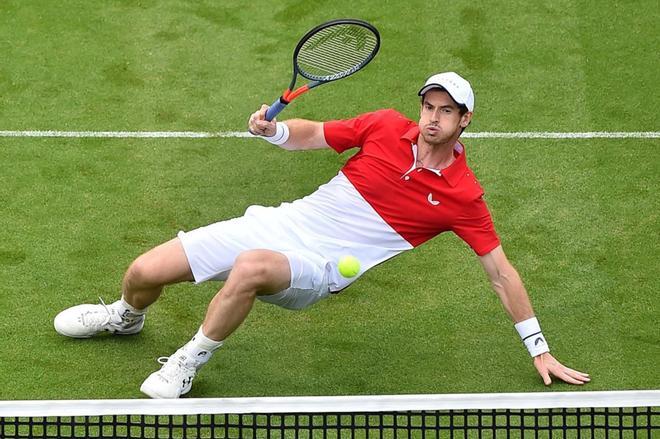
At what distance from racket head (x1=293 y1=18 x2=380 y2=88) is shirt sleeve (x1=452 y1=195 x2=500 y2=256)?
1.07 metres

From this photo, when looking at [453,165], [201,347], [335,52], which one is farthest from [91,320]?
[453,165]

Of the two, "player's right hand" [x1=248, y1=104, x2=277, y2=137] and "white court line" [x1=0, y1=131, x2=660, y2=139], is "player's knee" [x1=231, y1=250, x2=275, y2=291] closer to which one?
"player's right hand" [x1=248, y1=104, x2=277, y2=137]

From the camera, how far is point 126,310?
7039mm

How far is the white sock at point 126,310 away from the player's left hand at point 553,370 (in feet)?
6.97

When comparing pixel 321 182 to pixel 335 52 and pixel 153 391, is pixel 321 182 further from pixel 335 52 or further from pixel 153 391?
pixel 153 391

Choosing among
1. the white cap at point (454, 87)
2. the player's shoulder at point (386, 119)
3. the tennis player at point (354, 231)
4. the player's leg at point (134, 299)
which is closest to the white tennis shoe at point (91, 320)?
the player's leg at point (134, 299)

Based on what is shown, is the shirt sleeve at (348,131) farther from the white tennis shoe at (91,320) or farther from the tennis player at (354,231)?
the white tennis shoe at (91,320)

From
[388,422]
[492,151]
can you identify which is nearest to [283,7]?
[492,151]

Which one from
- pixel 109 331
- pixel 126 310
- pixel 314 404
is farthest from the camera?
pixel 109 331

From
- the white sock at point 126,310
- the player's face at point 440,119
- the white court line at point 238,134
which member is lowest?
the white sock at point 126,310

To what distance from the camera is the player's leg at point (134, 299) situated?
665cm

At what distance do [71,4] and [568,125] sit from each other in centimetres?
403

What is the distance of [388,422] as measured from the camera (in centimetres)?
666

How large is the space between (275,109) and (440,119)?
2.78 ft
